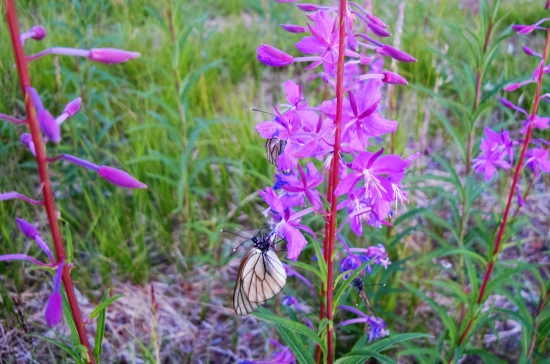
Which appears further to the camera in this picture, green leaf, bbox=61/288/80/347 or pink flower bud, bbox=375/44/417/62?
green leaf, bbox=61/288/80/347

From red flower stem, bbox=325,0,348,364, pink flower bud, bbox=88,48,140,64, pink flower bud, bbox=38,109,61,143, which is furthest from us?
red flower stem, bbox=325,0,348,364

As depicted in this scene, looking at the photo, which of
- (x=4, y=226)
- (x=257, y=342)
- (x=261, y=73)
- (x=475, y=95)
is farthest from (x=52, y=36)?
(x=475, y=95)

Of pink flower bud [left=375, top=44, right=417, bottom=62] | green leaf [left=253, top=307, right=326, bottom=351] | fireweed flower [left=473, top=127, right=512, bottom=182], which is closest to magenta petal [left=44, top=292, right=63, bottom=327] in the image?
green leaf [left=253, top=307, right=326, bottom=351]

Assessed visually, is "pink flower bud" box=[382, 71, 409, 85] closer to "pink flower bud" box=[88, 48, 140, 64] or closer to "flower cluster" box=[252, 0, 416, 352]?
"flower cluster" box=[252, 0, 416, 352]

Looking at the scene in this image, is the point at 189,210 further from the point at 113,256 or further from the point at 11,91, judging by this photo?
the point at 11,91

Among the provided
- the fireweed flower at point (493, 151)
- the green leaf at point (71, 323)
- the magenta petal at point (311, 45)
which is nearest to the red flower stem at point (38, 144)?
the green leaf at point (71, 323)

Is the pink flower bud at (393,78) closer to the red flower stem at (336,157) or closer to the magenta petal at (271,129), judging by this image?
the red flower stem at (336,157)
